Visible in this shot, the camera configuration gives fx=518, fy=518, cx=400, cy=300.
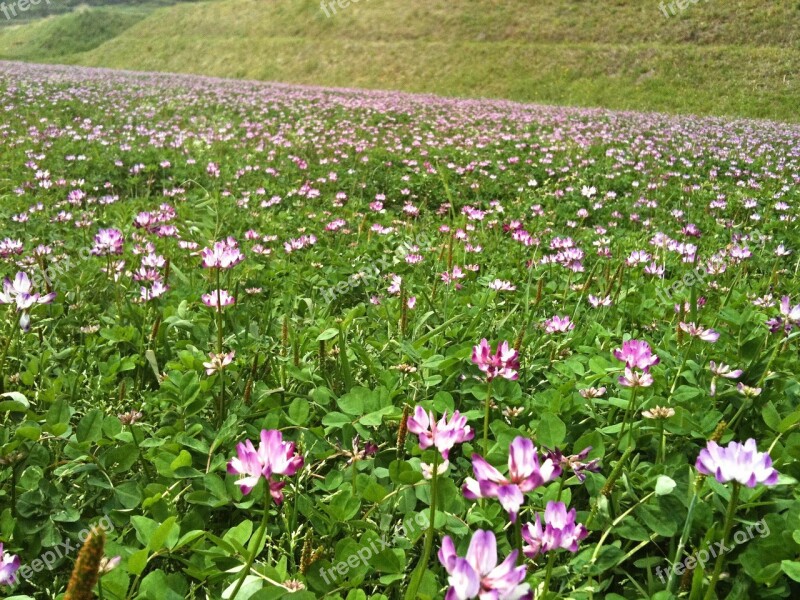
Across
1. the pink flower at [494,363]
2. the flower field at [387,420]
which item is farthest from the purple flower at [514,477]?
the pink flower at [494,363]

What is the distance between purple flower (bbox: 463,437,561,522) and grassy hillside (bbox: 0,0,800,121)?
90.6 feet

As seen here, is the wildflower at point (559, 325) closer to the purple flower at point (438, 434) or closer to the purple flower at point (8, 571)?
the purple flower at point (438, 434)

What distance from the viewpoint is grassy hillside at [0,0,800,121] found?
26.2 m

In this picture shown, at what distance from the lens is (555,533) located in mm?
1201

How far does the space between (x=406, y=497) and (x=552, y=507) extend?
2.06 feet

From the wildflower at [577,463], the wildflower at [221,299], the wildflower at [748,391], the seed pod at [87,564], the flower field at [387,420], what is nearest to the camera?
the seed pod at [87,564]

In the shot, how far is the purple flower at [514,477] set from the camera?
1106 mm

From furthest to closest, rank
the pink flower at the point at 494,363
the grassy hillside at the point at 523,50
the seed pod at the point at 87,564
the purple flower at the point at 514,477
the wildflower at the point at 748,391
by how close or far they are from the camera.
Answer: the grassy hillside at the point at 523,50, the wildflower at the point at 748,391, the pink flower at the point at 494,363, the purple flower at the point at 514,477, the seed pod at the point at 87,564

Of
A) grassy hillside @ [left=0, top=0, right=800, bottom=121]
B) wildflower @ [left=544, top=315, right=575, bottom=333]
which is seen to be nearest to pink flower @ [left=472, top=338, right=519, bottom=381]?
wildflower @ [left=544, top=315, right=575, bottom=333]

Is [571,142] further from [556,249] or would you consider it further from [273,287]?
[273,287]

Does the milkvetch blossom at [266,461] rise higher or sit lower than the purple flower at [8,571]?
higher

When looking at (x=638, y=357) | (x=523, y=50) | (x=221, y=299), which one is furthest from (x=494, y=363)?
(x=523, y=50)

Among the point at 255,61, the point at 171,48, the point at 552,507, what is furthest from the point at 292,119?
the point at 171,48

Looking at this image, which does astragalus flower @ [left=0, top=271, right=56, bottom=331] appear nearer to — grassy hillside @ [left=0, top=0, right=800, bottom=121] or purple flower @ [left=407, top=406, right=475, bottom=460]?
purple flower @ [left=407, top=406, right=475, bottom=460]
